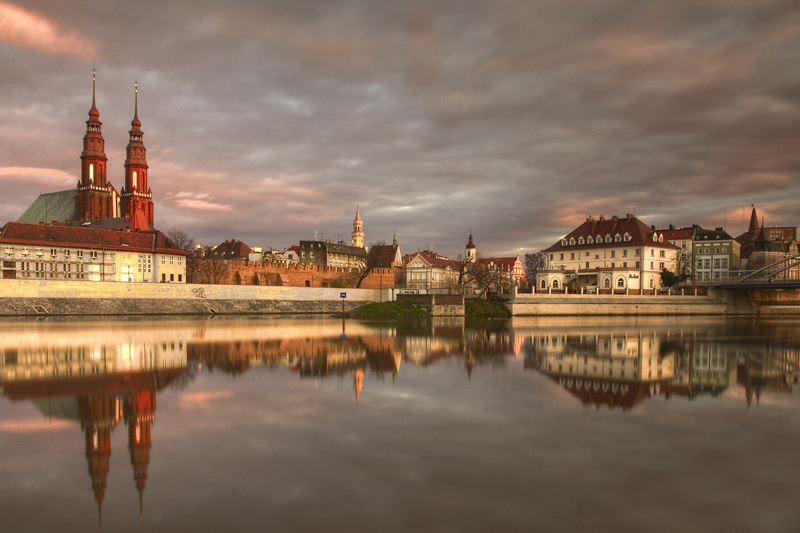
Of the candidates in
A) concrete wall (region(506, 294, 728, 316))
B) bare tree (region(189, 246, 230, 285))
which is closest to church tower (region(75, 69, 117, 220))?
bare tree (region(189, 246, 230, 285))

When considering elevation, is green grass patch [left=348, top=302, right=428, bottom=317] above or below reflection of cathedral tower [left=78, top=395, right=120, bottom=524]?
below

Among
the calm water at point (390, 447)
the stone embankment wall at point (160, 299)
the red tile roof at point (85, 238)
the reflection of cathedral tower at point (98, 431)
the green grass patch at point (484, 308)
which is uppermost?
the red tile roof at point (85, 238)

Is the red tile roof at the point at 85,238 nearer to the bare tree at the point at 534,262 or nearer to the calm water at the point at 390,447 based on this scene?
the calm water at the point at 390,447

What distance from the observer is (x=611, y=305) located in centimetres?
5788

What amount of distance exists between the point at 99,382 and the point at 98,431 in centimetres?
470

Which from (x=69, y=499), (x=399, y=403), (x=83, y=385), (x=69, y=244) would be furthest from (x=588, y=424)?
(x=69, y=244)

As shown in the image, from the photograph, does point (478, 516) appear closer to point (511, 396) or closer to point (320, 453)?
point (320, 453)

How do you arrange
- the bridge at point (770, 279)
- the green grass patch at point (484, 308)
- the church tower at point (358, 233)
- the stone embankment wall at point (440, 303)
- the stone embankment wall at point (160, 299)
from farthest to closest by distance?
the church tower at point (358, 233) < the bridge at point (770, 279) < the green grass patch at point (484, 308) < the stone embankment wall at point (440, 303) < the stone embankment wall at point (160, 299)

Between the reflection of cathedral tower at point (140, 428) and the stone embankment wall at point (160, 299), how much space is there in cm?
3452

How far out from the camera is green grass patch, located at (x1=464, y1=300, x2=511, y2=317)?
2126 inches

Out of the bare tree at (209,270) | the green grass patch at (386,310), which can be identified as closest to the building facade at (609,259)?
the green grass patch at (386,310)

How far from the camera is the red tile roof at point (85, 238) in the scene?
45.9 metres

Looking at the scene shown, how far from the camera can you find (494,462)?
7.70 metres

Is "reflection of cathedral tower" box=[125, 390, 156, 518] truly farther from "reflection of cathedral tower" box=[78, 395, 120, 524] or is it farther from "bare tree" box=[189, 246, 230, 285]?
"bare tree" box=[189, 246, 230, 285]
